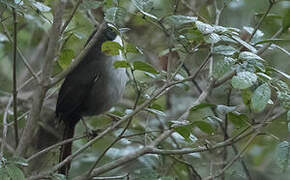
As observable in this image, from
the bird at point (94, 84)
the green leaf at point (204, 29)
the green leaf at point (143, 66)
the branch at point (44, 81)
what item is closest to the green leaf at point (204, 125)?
the green leaf at point (143, 66)

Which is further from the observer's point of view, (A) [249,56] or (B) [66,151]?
(B) [66,151]

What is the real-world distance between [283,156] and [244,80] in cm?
38

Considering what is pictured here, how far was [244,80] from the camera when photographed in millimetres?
1457

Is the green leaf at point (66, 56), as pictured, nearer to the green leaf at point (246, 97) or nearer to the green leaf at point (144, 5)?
the green leaf at point (144, 5)

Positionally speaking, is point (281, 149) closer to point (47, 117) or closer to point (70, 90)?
point (70, 90)

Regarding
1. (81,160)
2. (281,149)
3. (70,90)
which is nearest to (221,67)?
(281,149)

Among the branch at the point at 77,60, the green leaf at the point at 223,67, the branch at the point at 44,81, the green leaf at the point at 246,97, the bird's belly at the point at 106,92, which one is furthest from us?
the bird's belly at the point at 106,92

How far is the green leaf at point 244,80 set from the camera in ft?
4.73

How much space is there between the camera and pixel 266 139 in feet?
11.2

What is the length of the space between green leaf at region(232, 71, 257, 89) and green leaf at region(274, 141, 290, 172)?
1.14ft

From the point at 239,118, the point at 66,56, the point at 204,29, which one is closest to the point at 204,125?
the point at 239,118

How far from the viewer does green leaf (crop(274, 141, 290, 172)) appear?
1.65m

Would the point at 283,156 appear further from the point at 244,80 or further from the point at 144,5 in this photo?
the point at 144,5

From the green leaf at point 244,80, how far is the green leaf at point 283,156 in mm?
346
